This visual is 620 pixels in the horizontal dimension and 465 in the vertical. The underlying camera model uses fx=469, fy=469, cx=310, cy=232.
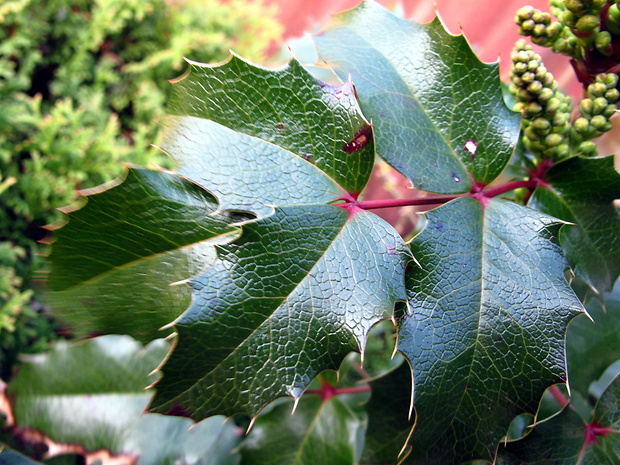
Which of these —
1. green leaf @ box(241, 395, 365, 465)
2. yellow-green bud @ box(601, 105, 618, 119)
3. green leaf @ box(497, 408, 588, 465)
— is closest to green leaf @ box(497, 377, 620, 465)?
green leaf @ box(497, 408, 588, 465)

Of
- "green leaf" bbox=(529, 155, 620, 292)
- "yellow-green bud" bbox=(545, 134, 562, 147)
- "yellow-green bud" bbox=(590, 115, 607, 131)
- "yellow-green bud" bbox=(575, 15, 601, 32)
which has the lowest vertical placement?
"green leaf" bbox=(529, 155, 620, 292)

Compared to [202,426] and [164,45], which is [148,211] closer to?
[202,426]

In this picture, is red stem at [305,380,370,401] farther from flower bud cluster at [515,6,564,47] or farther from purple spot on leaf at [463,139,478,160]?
flower bud cluster at [515,6,564,47]

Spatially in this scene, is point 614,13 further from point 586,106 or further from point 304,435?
point 304,435

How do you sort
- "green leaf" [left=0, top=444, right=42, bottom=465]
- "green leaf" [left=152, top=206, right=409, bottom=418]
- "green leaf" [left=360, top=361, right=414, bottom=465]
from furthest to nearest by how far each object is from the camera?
"green leaf" [left=0, top=444, right=42, bottom=465], "green leaf" [left=360, top=361, right=414, bottom=465], "green leaf" [left=152, top=206, right=409, bottom=418]

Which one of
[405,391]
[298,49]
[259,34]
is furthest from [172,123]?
[259,34]

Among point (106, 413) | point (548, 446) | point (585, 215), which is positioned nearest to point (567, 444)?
point (548, 446)

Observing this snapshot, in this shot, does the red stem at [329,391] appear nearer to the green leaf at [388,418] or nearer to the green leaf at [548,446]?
the green leaf at [388,418]

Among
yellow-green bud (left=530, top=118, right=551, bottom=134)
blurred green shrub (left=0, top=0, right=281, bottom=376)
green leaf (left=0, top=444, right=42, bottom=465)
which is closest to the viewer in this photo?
yellow-green bud (left=530, top=118, right=551, bottom=134)
